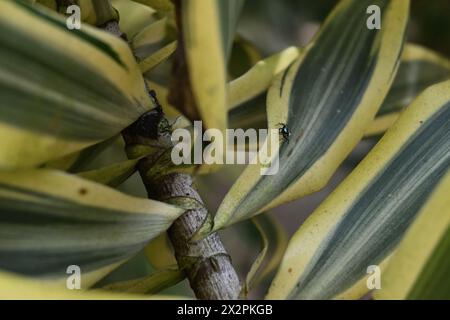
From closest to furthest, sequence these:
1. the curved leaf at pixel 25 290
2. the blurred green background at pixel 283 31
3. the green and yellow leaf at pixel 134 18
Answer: the curved leaf at pixel 25 290
the green and yellow leaf at pixel 134 18
the blurred green background at pixel 283 31

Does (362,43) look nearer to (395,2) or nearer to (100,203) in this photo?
(395,2)

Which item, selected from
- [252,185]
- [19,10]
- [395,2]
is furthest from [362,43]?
[19,10]

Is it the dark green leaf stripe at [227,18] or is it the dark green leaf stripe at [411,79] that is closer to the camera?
the dark green leaf stripe at [227,18]

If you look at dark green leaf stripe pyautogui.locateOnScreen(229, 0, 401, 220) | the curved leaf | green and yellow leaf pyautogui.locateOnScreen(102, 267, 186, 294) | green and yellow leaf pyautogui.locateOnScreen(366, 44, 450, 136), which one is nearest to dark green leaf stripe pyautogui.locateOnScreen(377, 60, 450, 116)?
green and yellow leaf pyautogui.locateOnScreen(366, 44, 450, 136)

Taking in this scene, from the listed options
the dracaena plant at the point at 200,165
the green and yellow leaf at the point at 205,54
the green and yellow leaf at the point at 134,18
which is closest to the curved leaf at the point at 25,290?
the dracaena plant at the point at 200,165

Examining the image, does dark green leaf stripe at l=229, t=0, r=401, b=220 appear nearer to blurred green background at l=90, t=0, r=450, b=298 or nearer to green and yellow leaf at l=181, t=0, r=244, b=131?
green and yellow leaf at l=181, t=0, r=244, b=131

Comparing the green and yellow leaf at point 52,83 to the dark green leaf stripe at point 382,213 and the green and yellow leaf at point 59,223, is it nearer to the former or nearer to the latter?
the green and yellow leaf at point 59,223
